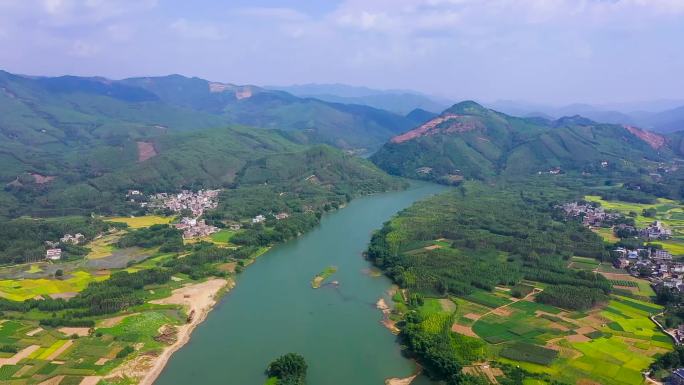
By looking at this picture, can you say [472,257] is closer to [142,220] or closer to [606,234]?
[606,234]

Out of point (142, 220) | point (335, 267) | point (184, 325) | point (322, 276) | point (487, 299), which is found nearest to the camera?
point (184, 325)

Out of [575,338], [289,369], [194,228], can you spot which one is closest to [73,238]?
[194,228]

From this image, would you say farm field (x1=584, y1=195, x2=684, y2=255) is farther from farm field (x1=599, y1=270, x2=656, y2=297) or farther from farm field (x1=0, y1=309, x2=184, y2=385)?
farm field (x1=0, y1=309, x2=184, y2=385)

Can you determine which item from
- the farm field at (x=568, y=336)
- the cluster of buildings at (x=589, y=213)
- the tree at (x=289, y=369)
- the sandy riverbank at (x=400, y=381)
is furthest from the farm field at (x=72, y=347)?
the cluster of buildings at (x=589, y=213)

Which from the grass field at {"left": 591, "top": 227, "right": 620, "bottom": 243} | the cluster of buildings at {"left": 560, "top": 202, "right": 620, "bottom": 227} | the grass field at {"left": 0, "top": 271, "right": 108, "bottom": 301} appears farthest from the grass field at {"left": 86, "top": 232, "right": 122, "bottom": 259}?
the cluster of buildings at {"left": 560, "top": 202, "right": 620, "bottom": 227}

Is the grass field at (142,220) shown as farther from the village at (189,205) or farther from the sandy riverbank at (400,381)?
the sandy riverbank at (400,381)

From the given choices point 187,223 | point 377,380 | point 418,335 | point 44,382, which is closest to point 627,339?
point 418,335

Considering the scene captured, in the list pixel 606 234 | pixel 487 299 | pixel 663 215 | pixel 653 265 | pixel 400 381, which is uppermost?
pixel 663 215

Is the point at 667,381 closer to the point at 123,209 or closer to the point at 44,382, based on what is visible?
the point at 44,382
